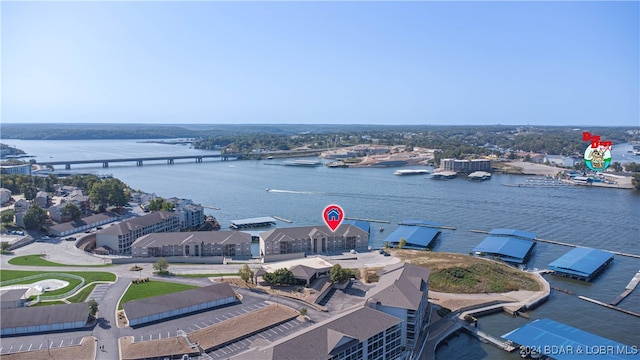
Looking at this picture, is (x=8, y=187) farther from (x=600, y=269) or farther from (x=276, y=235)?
(x=600, y=269)

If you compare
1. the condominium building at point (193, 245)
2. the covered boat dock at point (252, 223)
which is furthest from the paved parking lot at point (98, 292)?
the covered boat dock at point (252, 223)

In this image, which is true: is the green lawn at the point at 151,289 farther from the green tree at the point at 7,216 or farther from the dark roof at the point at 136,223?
the green tree at the point at 7,216

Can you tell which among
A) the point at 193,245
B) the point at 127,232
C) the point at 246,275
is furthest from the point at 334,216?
the point at 127,232

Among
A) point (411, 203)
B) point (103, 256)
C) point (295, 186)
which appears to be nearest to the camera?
point (103, 256)

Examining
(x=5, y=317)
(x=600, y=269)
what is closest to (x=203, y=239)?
(x=5, y=317)

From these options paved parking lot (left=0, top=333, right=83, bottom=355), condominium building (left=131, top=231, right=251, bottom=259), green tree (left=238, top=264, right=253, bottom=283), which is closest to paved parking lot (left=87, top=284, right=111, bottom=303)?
paved parking lot (left=0, top=333, right=83, bottom=355)

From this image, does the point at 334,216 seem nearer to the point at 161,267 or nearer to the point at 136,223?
the point at 161,267
